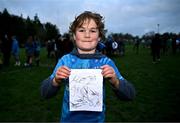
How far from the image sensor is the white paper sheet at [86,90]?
2336mm

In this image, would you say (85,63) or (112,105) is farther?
(112,105)

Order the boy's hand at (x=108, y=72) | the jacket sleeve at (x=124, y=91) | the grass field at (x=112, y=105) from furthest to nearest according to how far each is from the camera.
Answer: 1. the grass field at (x=112, y=105)
2. the jacket sleeve at (x=124, y=91)
3. the boy's hand at (x=108, y=72)

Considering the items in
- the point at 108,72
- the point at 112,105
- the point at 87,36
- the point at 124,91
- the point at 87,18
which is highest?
the point at 87,18

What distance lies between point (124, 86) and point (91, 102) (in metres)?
0.32

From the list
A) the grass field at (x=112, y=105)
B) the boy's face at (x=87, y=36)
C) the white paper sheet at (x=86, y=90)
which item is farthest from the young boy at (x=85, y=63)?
the grass field at (x=112, y=105)

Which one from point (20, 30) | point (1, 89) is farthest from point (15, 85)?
point (20, 30)

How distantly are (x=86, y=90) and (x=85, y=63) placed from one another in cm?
27

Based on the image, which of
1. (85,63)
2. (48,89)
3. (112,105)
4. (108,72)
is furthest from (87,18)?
(112,105)

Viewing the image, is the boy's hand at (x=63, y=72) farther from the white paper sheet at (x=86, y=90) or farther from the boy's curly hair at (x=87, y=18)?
Result: the boy's curly hair at (x=87, y=18)

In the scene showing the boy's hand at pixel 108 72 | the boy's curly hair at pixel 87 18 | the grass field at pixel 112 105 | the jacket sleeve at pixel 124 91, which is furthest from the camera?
the grass field at pixel 112 105

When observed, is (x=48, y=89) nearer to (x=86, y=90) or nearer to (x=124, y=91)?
(x=86, y=90)

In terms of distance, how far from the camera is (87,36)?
250 cm

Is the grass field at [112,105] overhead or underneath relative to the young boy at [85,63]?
underneath

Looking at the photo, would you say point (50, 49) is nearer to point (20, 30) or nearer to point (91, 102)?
point (91, 102)
